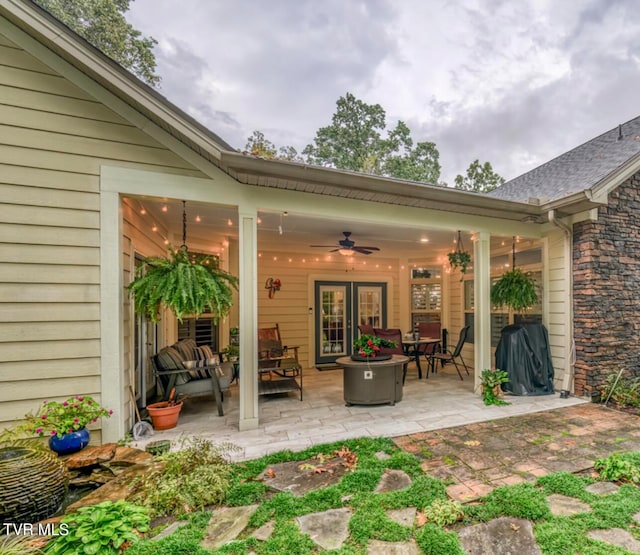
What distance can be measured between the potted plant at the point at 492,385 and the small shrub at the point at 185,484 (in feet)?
12.3

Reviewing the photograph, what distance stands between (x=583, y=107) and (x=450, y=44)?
8126mm

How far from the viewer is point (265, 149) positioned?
11.8 feet

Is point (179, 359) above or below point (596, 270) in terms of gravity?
below

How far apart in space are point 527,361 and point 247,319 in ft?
14.7

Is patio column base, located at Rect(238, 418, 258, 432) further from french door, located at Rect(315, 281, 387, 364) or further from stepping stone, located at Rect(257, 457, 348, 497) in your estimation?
french door, located at Rect(315, 281, 387, 364)

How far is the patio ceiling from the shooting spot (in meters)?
4.14

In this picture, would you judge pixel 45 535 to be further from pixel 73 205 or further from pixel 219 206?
pixel 219 206

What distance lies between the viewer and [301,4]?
7625mm

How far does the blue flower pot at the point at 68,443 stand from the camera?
274 cm

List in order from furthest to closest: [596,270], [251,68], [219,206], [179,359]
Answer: [251,68]
[596,270]
[179,359]
[219,206]

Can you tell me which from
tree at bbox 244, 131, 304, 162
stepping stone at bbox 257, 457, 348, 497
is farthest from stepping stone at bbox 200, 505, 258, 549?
tree at bbox 244, 131, 304, 162

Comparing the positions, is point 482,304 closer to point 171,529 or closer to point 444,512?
point 444,512

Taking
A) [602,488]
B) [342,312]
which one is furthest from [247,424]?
[342,312]

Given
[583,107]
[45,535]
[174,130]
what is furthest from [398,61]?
[45,535]
